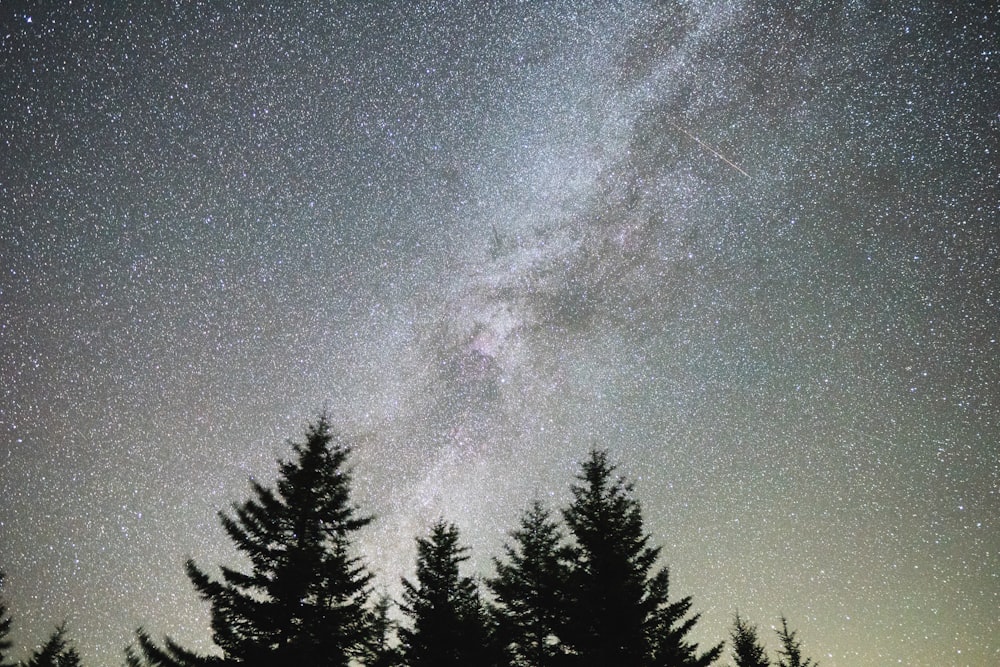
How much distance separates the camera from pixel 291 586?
8945mm

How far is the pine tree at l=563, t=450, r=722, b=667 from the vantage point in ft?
29.5

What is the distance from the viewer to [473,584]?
12.3 metres

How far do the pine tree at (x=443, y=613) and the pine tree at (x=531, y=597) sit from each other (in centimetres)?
68

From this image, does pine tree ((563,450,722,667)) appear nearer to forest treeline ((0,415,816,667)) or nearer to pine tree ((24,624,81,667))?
forest treeline ((0,415,816,667))

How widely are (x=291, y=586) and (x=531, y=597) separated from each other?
6074 millimetres

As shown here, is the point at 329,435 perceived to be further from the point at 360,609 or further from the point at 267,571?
the point at 360,609

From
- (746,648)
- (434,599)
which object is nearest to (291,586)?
(434,599)

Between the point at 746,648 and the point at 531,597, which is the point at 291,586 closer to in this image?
the point at 531,597

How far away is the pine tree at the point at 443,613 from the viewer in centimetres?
1038

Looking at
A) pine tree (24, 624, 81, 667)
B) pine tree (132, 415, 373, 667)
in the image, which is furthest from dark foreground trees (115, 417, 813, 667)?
pine tree (24, 624, 81, 667)

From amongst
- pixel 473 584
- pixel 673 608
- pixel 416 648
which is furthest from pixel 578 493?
pixel 416 648

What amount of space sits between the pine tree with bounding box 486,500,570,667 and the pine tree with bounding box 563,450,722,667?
72cm

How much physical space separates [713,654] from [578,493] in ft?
13.9

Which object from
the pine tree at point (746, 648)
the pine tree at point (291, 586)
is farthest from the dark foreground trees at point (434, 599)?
the pine tree at point (746, 648)
